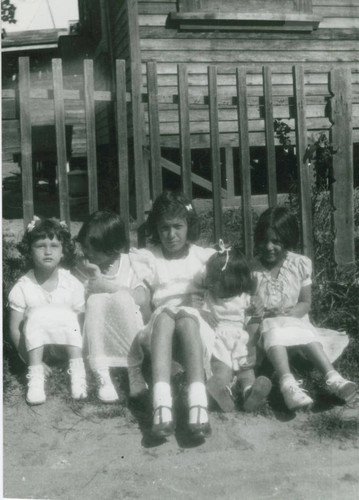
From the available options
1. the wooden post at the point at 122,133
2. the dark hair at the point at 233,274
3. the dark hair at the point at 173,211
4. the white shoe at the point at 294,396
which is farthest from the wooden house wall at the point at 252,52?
the white shoe at the point at 294,396

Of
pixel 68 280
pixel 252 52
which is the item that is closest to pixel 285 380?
pixel 68 280

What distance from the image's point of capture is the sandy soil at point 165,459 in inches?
92.4

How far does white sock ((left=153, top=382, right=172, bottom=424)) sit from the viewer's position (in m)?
2.69

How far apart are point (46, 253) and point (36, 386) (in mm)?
780

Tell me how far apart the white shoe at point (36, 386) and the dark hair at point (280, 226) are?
146 centimetres

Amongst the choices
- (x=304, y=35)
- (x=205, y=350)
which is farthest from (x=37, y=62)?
(x=205, y=350)

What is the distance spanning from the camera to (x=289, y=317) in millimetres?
3410

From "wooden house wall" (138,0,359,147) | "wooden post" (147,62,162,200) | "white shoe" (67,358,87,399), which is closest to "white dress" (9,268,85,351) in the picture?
"white shoe" (67,358,87,399)

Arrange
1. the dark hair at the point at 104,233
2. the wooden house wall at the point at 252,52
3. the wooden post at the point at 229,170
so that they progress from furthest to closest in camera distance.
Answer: the wooden house wall at the point at 252,52
the wooden post at the point at 229,170
the dark hair at the point at 104,233

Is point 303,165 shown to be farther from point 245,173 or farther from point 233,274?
point 233,274

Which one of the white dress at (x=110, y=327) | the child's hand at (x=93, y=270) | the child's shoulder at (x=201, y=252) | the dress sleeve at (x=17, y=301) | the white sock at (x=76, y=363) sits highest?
the child's shoulder at (x=201, y=252)

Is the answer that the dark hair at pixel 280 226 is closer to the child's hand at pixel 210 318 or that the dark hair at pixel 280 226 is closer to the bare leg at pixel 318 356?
the child's hand at pixel 210 318

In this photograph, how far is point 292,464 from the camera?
8.25 ft

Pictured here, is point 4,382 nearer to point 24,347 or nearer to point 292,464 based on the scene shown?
point 24,347
